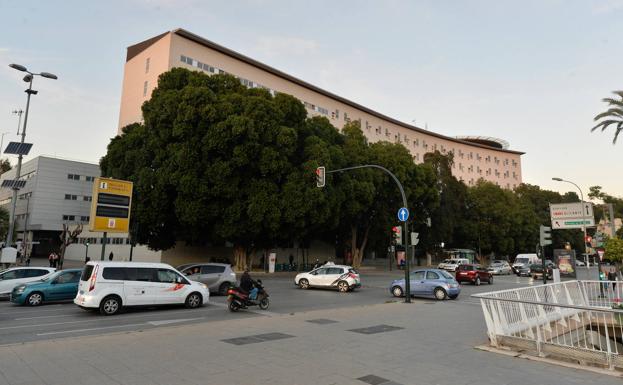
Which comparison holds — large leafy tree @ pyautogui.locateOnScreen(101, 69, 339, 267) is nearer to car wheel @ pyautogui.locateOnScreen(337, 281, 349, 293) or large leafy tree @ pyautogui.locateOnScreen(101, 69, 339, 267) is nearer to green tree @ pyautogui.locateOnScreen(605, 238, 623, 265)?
car wheel @ pyautogui.locateOnScreen(337, 281, 349, 293)

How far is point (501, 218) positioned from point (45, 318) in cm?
6531

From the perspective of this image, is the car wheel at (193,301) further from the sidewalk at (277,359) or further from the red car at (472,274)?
the red car at (472,274)

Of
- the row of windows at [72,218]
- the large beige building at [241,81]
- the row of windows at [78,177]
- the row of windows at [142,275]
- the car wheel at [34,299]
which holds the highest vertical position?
the large beige building at [241,81]

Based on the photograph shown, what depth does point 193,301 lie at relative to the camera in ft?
50.7

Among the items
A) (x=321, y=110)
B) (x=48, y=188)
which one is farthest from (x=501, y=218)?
(x=48, y=188)

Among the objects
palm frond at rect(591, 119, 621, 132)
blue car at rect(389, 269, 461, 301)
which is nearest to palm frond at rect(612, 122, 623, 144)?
palm frond at rect(591, 119, 621, 132)

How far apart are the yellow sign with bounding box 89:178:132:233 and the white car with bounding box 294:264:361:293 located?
34.8ft

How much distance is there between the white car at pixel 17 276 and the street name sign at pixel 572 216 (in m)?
28.7

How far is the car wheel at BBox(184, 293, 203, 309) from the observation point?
50.3 feet

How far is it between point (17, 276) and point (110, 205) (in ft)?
17.7

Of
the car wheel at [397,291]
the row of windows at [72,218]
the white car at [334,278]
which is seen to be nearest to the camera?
the car wheel at [397,291]

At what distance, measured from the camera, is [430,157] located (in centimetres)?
6334

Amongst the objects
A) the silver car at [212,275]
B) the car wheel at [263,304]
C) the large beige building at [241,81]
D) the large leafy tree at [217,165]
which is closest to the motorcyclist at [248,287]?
the car wheel at [263,304]

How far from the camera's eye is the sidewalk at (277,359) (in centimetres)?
653
